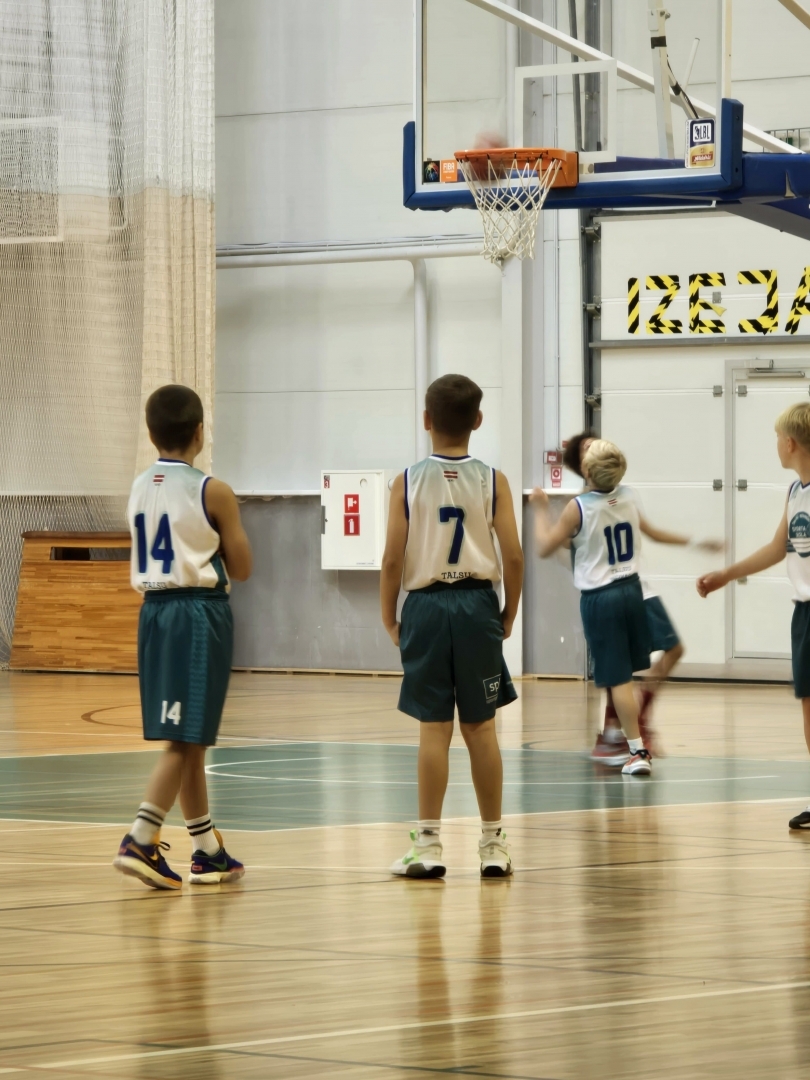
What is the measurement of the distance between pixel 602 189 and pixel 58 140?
8914mm

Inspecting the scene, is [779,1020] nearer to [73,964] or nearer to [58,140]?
[73,964]

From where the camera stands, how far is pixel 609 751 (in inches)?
357

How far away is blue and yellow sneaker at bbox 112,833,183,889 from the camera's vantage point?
521 centimetres

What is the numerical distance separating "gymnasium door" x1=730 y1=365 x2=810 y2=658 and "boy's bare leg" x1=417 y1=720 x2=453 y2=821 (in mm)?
9714

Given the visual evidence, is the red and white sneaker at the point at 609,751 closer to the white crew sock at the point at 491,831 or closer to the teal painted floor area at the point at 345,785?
the teal painted floor area at the point at 345,785

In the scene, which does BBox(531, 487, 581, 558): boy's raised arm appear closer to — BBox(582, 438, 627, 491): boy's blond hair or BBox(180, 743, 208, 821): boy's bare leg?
BBox(582, 438, 627, 491): boy's blond hair

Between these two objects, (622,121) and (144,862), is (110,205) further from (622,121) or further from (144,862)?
(144,862)

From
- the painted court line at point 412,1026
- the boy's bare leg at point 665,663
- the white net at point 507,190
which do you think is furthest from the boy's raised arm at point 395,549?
the boy's bare leg at point 665,663

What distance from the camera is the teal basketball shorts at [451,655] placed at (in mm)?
5480

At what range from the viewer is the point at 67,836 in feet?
20.9

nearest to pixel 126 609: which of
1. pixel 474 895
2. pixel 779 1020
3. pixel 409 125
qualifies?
pixel 409 125

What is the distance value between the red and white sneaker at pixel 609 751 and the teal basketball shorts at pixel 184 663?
13.2ft

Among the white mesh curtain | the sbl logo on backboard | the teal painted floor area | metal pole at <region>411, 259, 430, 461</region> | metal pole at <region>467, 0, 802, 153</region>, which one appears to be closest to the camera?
the teal painted floor area

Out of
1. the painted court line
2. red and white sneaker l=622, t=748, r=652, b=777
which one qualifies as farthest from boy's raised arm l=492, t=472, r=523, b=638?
red and white sneaker l=622, t=748, r=652, b=777
